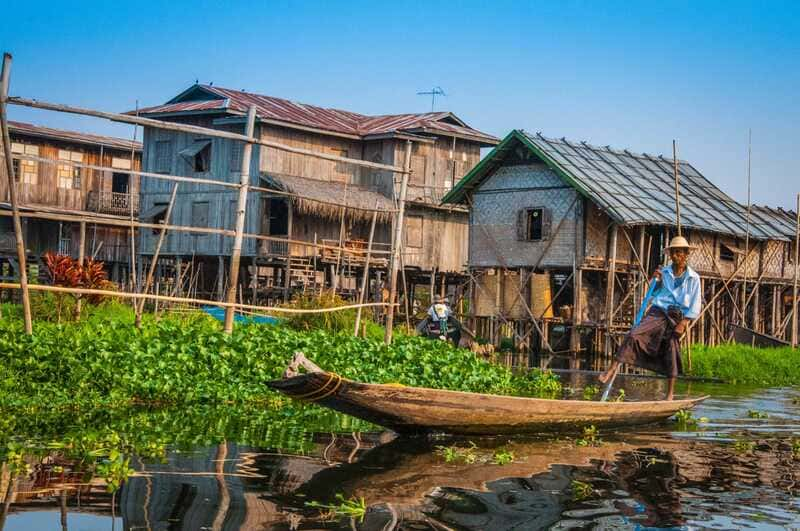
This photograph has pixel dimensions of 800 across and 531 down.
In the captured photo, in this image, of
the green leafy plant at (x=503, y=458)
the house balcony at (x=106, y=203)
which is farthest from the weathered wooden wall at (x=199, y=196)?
the green leafy plant at (x=503, y=458)

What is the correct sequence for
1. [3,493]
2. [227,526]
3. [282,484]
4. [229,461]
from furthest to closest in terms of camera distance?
[229,461] → [282,484] → [3,493] → [227,526]

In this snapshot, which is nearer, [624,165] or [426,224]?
[624,165]

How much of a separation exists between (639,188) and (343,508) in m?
20.4

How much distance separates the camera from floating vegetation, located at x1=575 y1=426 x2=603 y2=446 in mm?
9023

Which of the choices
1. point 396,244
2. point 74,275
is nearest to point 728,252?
point 396,244

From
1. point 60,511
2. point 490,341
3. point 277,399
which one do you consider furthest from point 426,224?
point 60,511

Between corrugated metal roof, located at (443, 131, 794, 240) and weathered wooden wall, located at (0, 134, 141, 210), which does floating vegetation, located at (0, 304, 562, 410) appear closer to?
corrugated metal roof, located at (443, 131, 794, 240)

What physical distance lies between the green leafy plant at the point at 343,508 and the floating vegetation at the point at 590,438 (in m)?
3.42

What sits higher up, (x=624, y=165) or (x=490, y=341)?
(x=624, y=165)

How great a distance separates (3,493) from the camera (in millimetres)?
5867

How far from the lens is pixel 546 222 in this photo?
984 inches

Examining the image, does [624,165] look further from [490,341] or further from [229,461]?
[229,461]

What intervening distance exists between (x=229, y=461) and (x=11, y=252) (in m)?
25.9

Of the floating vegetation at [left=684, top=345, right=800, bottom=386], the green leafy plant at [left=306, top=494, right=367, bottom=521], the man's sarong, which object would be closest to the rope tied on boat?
the green leafy plant at [left=306, top=494, right=367, bottom=521]
